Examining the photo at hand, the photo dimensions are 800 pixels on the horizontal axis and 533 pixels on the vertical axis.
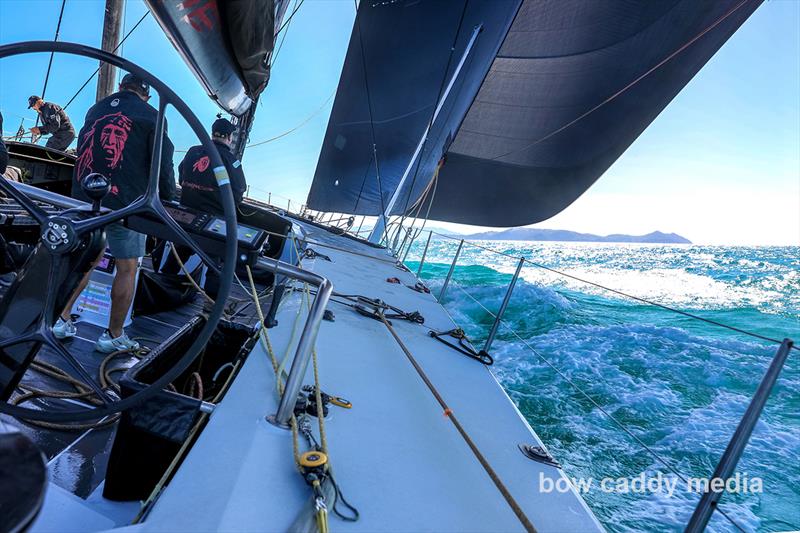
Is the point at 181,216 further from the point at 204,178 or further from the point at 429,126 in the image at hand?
the point at 429,126

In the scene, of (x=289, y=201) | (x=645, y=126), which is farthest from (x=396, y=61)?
(x=289, y=201)

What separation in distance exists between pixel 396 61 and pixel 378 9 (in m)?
0.83

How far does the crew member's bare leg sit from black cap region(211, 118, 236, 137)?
849 mm

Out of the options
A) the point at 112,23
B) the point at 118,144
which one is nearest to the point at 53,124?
the point at 112,23

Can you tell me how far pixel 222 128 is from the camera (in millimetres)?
2172

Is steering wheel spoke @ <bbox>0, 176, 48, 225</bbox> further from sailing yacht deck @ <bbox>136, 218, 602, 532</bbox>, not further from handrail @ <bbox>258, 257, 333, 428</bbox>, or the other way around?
sailing yacht deck @ <bbox>136, 218, 602, 532</bbox>

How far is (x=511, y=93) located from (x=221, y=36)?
604 centimetres

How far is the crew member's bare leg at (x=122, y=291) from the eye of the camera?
1.72 meters

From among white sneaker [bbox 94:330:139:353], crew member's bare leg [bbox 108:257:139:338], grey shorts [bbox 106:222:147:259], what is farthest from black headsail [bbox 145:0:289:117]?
white sneaker [bbox 94:330:139:353]

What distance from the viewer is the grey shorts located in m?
1.68

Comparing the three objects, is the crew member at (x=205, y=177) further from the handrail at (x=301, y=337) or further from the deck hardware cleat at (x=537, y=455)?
the deck hardware cleat at (x=537, y=455)

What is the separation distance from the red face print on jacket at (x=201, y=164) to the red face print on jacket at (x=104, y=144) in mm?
896

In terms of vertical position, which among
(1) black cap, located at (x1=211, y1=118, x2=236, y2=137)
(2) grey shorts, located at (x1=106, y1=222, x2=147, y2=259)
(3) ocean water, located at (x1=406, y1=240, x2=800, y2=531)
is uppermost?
(1) black cap, located at (x1=211, y1=118, x2=236, y2=137)

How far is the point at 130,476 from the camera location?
2.87 ft
